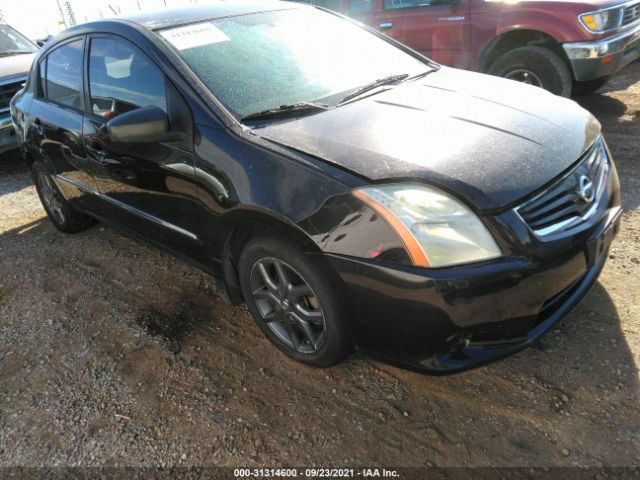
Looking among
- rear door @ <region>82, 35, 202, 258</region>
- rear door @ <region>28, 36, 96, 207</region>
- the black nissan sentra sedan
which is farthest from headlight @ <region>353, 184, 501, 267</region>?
rear door @ <region>28, 36, 96, 207</region>

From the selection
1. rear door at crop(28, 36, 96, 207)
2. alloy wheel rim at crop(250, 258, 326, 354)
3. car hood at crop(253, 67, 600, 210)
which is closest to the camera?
car hood at crop(253, 67, 600, 210)

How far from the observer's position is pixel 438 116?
7.55 ft

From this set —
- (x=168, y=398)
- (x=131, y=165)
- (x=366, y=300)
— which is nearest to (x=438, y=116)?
(x=366, y=300)

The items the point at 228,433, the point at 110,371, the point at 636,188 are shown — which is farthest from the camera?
the point at 636,188

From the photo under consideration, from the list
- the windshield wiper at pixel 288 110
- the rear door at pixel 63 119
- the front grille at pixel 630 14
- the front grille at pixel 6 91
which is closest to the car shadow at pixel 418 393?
the rear door at pixel 63 119

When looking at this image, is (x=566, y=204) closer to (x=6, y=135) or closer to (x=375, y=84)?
(x=375, y=84)

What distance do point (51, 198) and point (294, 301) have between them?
2.95m

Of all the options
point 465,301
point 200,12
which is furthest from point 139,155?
point 465,301

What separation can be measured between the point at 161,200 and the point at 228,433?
130 centimetres

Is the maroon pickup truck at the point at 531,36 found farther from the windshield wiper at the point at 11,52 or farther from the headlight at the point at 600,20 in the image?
the windshield wiper at the point at 11,52

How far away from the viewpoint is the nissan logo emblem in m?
2.02

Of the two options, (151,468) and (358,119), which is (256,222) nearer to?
(358,119)

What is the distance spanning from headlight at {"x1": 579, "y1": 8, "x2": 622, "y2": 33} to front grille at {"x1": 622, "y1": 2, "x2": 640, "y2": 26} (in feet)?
0.60

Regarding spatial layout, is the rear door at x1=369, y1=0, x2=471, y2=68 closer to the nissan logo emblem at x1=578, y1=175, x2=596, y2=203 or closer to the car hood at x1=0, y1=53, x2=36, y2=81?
the nissan logo emblem at x1=578, y1=175, x2=596, y2=203
